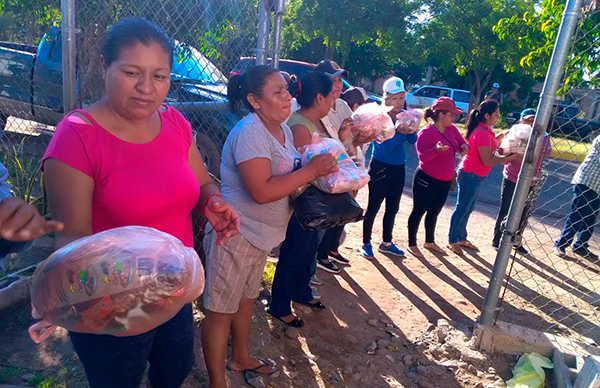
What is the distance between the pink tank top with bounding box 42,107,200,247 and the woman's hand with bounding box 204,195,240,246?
13 centimetres

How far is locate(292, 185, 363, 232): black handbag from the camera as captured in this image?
2.50m

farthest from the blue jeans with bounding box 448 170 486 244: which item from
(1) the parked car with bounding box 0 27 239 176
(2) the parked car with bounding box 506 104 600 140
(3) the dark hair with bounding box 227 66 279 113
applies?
(3) the dark hair with bounding box 227 66 279 113

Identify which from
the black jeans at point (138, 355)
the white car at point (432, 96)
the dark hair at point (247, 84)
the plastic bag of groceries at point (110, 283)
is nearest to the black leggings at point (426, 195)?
the dark hair at point (247, 84)

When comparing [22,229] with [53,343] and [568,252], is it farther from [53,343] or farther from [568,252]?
[568,252]

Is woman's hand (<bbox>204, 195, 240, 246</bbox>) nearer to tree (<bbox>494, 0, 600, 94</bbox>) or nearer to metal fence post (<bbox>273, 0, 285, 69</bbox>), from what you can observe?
metal fence post (<bbox>273, 0, 285, 69</bbox>)

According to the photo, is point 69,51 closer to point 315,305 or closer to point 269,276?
point 269,276

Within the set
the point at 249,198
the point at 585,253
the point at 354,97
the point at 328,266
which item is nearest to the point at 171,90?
the point at 354,97

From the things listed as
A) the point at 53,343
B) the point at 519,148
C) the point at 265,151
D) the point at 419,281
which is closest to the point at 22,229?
the point at 265,151

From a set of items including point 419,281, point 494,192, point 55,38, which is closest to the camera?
point 419,281

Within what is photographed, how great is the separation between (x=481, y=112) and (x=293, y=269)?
124 inches

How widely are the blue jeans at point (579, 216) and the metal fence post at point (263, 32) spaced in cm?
406

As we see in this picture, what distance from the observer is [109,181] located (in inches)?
61.9

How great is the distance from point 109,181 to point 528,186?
99.3 inches

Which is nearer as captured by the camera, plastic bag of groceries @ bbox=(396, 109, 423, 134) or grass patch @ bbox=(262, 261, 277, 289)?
grass patch @ bbox=(262, 261, 277, 289)
